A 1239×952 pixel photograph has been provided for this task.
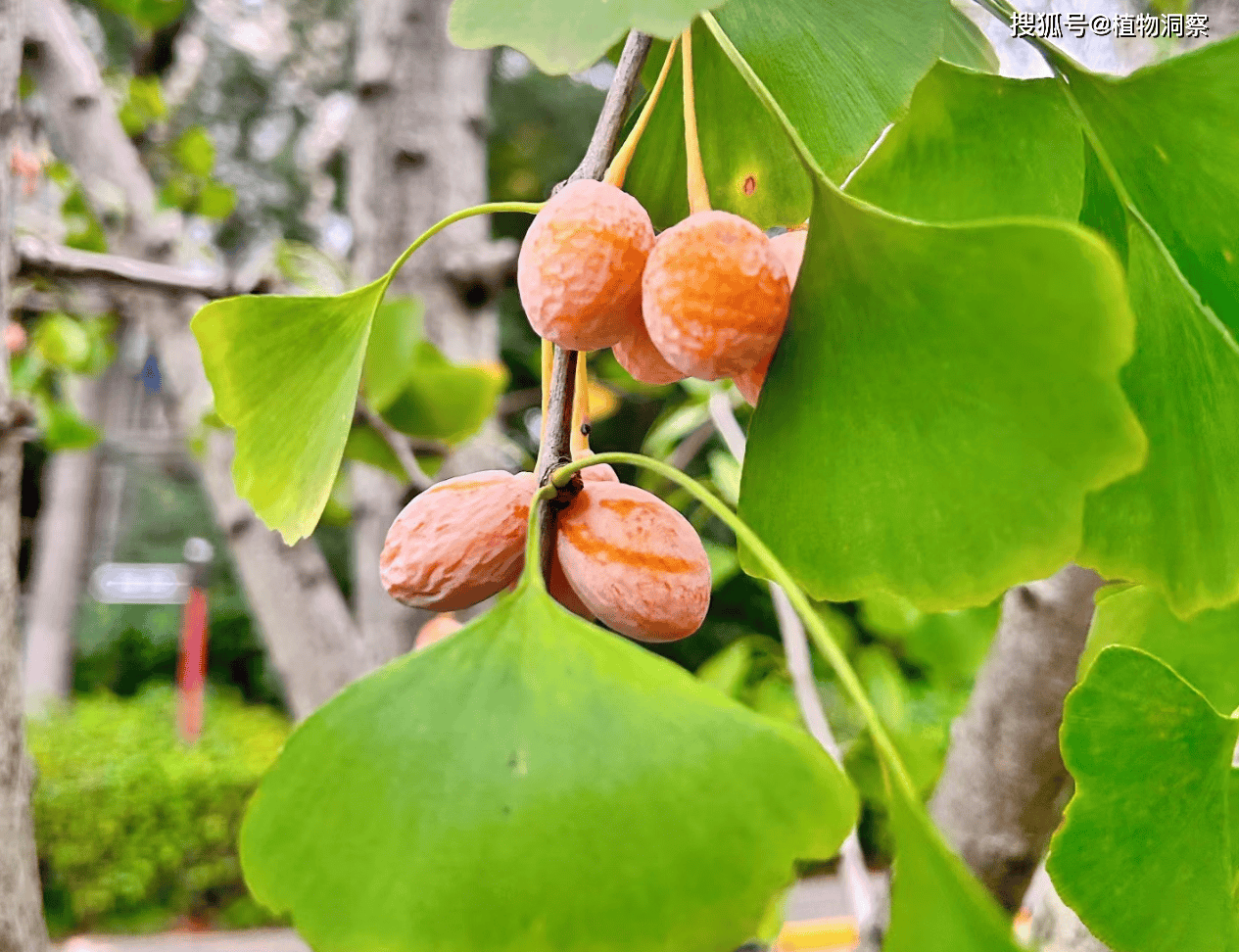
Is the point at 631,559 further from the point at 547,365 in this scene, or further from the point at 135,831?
the point at 135,831

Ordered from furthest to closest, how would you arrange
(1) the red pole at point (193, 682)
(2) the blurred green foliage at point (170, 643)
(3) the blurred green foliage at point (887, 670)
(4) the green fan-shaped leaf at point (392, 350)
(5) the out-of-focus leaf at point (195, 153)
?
(2) the blurred green foliage at point (170, 643), (1) the red pole at point (193, 682), (5) the out-of-focus leaf at point (195, 153), (3) the blurred green foliage at point (887, 670), (4) the green fan-shaped leaf at point (392, 350)

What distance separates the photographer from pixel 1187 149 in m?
0.28

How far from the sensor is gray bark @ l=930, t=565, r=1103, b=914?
530mm

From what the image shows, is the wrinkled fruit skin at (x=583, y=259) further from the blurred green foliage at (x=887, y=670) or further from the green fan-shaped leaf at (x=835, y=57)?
the blurred green foliage at (x=887, y=670)

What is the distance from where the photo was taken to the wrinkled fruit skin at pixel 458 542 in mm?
254

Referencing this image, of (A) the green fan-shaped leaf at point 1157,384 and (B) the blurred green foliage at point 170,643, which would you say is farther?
(B) the blurred green foliage at point 170,643

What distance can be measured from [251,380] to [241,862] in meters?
0.16

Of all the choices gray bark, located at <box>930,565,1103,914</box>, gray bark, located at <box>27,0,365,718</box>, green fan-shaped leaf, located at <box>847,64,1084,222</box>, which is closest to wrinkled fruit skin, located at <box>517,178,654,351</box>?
green fan-shaped leaf, located at <box>847,64,1084,222</box>

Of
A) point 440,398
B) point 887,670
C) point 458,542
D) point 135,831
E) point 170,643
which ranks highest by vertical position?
point 458,542

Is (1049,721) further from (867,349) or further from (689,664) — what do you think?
(689,664)

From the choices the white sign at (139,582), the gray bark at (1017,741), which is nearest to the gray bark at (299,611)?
the gray bark at (1017,741)

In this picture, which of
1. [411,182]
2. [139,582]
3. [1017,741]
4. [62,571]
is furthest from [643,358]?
[139,582]

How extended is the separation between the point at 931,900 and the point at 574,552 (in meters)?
0.12

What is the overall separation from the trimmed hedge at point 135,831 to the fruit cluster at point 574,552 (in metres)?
3.37
